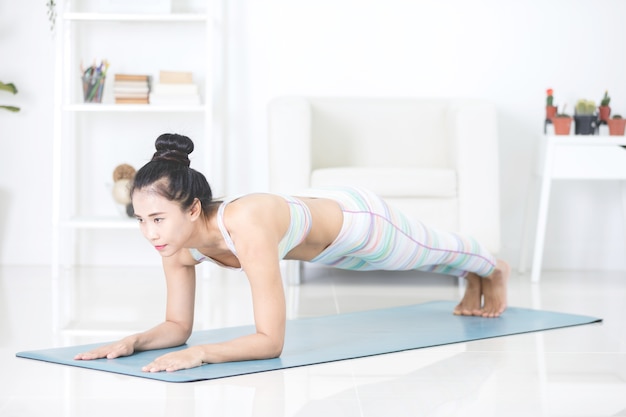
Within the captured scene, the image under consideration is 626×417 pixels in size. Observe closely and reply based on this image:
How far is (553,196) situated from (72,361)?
3031 mm

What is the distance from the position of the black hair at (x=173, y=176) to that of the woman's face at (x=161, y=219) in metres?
0.01

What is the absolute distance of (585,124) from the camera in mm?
4270

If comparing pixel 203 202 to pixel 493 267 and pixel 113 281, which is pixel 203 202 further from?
pixel 113 281

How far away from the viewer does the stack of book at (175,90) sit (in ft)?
14.2

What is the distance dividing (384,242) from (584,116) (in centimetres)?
203

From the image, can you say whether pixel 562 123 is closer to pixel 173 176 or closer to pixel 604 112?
pixel 604 112

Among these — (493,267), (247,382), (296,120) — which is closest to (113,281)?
(296,120)

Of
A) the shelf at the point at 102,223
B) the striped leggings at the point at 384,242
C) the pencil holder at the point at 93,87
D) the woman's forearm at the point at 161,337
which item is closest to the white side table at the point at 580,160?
the striped leggings at the point at 384,242

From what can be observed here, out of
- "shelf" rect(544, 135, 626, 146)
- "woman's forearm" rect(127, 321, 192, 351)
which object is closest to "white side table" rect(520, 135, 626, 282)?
"shelf" rect(544, 135, 626, 146)

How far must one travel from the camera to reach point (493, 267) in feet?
9.89

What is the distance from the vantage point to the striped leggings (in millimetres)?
2533

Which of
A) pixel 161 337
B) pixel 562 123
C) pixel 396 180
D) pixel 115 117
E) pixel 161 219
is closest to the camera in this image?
pixel 161 219

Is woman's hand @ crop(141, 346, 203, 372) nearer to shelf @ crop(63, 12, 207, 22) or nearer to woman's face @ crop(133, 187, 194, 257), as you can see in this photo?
woman's face @ crop(133, 187, 194, 257)

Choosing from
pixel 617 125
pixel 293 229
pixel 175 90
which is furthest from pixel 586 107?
pixel 293 229
